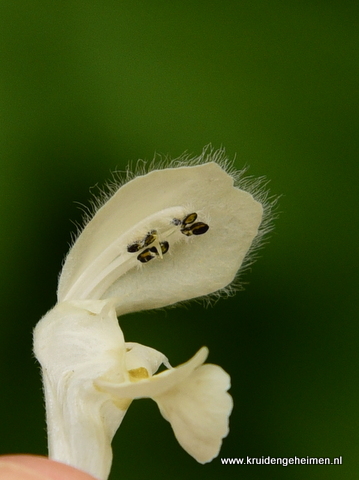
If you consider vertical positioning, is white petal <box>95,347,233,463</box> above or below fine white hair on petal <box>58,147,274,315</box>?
below

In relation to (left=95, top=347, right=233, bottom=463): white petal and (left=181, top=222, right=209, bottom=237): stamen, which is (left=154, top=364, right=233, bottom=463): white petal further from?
(left=181, top=222, right=209, bottom=237): stamen

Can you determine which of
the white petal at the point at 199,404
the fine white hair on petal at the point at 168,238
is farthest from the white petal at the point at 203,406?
the fine white hair on petal at the point at 168,238

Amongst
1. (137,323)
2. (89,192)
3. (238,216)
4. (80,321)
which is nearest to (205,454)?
(80,321)

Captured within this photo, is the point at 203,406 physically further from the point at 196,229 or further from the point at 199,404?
the point at 196,229

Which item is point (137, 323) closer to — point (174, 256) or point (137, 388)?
point (174, 256)

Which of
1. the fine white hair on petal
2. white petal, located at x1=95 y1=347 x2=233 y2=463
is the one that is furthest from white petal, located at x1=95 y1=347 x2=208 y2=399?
the fine white hair on petal

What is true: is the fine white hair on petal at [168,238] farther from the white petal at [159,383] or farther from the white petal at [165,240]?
the white petal at [159,383]

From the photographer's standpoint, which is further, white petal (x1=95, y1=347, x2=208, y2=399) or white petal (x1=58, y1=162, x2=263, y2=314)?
white petal (x1=58, y1=162, x2=263, y2=314)

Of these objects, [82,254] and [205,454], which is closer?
[205,454]
